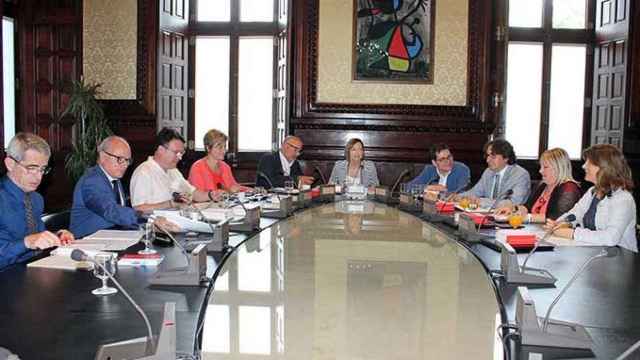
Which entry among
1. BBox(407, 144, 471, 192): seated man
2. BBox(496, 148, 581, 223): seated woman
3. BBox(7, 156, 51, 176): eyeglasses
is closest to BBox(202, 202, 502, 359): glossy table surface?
BBox(7, 156, 51, 176): eyeglasses

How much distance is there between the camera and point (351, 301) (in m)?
2.50

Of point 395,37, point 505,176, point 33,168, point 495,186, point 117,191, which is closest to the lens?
point 33,168

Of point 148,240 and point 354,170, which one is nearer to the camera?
point 148,240

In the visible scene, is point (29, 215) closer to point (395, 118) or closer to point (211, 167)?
point (211, 167)

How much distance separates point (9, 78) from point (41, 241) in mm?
6281

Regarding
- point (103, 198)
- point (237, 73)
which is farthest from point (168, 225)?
point (237, 73)

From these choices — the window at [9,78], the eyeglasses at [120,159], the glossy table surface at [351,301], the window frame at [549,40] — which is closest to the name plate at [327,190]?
the glossy table surface at [351,301]

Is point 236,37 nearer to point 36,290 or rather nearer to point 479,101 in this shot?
point 479,101

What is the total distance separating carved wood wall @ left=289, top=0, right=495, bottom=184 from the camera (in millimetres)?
8375

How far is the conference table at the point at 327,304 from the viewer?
1954mm

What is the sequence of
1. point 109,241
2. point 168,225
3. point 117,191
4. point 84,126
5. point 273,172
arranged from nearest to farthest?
point 109,241 < point 168,225 < point 117,191 < point 273,172 < point 84,126

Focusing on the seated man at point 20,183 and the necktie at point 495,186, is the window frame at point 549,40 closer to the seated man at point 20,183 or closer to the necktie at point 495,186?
the necktie at point 495,186

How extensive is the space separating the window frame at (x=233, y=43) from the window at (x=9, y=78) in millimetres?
2053

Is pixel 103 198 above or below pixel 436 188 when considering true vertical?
above
